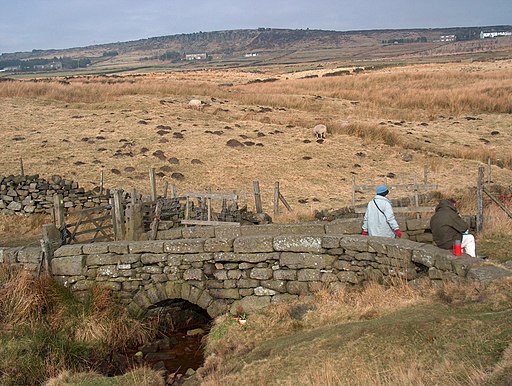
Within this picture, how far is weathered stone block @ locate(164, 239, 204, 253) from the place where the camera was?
10086mm

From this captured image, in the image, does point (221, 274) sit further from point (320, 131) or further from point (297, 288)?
point (320, 131)

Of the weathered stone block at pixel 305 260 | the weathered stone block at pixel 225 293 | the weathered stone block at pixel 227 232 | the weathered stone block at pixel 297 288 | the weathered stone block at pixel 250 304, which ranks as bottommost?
the weathered stone block at pixel 250 304

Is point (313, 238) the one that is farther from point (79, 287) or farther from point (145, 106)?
point (145, 106)

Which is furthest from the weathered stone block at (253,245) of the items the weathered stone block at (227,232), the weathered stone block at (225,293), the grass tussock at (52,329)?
the weathered stone block at (227,232)

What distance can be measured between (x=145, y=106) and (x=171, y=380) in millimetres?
31545

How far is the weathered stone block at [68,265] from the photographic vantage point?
406 inches

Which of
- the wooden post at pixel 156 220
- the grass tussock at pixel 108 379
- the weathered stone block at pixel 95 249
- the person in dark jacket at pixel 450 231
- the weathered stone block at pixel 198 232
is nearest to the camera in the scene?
the grass tussock at pixel 108 379

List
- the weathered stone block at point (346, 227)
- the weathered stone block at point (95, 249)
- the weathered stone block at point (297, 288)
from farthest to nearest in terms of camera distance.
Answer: the weathered stone block at point (346, 227), the weathered stone block at point (95, 249), the weathered stone block at point (297, 288)

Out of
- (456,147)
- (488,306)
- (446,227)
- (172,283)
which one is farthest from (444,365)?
Result: (456,147)

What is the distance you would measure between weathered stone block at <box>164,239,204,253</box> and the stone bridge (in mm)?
18

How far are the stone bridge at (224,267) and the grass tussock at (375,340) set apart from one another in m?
0.37

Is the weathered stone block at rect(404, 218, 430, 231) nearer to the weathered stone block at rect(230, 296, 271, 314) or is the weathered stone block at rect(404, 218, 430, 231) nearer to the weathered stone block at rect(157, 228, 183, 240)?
the weathered stone block at rect(230, 296, 271, 314)

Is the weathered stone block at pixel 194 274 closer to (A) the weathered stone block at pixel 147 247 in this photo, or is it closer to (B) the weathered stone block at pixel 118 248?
(A) the weathered stone block at pixel 147 247

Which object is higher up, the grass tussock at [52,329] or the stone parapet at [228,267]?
the stone parapet at [228,267]
